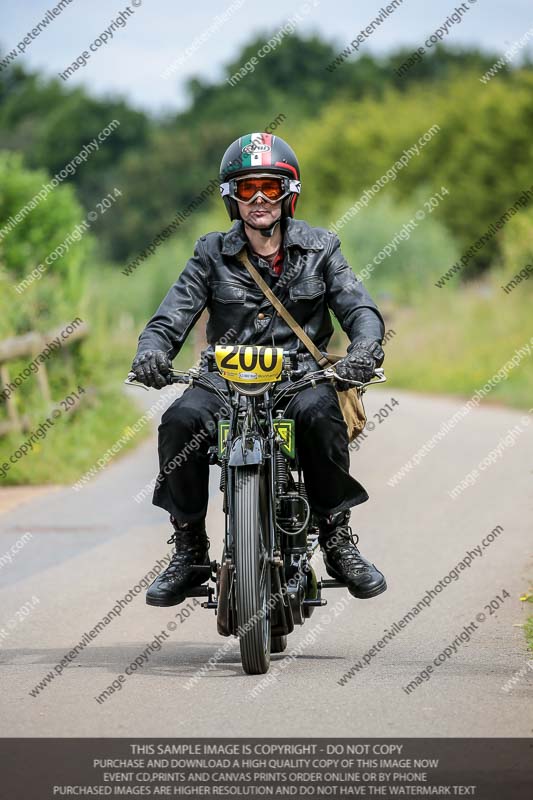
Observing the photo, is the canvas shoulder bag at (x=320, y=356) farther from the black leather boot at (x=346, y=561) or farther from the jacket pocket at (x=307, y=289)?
the black leather boot at (x=346, y=561)

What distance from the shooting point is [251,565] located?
6234 mm

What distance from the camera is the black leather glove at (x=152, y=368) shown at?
21.7ft

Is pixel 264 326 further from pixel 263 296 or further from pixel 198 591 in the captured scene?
pixel 198 591

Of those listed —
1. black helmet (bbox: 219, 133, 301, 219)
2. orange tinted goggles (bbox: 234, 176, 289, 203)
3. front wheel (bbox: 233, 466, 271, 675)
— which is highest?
black helmet (bbox: 219, 133, 301, 219)

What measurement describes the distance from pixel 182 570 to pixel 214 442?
2.10 ft

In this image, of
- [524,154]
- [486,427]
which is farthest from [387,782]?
[524,154]

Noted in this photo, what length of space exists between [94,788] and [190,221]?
74.4m

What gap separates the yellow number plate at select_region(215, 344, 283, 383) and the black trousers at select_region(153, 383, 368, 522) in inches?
13.4

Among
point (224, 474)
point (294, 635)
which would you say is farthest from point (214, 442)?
point (294, 635)

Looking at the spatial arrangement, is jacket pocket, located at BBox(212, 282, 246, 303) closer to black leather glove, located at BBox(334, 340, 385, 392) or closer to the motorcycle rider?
the motorcycle rider

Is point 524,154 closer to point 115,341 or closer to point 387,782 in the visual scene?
point 115,341

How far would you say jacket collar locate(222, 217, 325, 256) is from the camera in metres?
7.12

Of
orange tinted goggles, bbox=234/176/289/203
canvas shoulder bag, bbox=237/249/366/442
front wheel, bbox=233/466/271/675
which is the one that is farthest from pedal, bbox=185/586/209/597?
orange tinted goggles, bbox=234/176/289/203

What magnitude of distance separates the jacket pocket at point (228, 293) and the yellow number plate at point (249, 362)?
0.67 m
